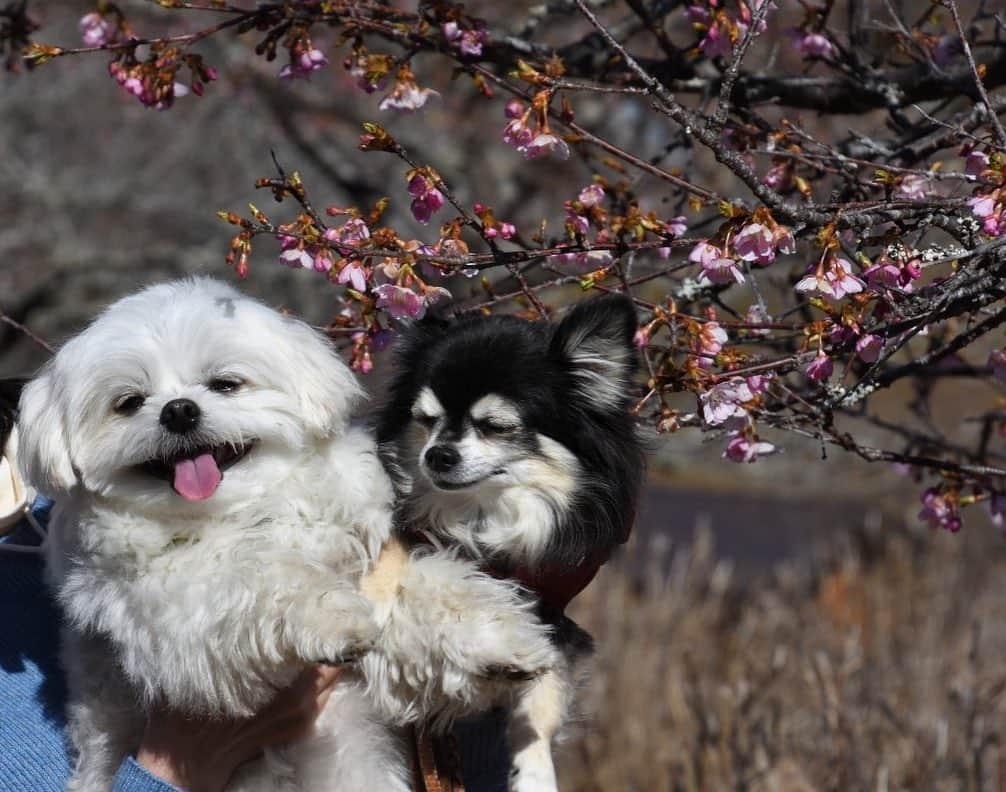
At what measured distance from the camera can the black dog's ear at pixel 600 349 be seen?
7.11ft

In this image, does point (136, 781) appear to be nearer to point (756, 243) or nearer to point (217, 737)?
point (217, 737)

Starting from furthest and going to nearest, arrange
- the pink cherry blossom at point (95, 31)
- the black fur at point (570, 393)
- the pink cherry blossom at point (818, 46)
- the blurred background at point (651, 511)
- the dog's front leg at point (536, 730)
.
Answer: the blurred background at point (651, 511) < the pink cherry blossom at point (95, 31) < the pink cherry blossom at point (818, 46) < the black fur at point (570, 393) < the dog's front leg at point (536, 730)

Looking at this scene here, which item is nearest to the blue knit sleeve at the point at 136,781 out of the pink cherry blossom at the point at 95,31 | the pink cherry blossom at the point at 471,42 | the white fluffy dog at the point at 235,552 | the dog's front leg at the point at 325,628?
the white fluffy dog at the point at 235,552

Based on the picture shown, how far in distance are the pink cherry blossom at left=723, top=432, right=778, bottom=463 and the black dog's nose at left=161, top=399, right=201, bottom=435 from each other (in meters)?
0.94

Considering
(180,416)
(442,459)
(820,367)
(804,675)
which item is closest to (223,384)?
(180,416)

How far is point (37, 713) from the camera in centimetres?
225

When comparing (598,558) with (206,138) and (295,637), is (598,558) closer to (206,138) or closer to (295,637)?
(295,637)

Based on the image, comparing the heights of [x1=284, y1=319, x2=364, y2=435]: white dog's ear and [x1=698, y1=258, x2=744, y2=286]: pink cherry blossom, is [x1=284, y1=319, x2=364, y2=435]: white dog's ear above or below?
below

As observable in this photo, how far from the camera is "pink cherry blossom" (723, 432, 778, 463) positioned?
7.00 ft

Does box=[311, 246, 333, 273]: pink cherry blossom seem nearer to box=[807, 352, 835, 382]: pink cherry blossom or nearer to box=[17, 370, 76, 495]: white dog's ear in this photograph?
box=[17, 370, 76, 495]: white dog's ear

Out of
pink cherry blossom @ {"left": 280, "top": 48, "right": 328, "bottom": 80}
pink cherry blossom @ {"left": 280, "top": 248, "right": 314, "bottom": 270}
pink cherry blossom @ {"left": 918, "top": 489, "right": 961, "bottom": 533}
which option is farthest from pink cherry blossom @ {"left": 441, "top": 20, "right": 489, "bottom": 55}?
pink cherry blossom @ {"left": 918, "top": 489, "right": 961, "bottom": 533}

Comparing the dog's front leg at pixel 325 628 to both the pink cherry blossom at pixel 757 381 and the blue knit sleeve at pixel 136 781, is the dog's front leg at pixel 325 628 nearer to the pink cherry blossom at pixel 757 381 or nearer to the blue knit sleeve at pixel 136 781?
the blue knit sleeve at pixel 136 781

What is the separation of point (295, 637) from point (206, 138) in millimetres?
10552

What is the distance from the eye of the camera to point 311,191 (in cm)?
946
